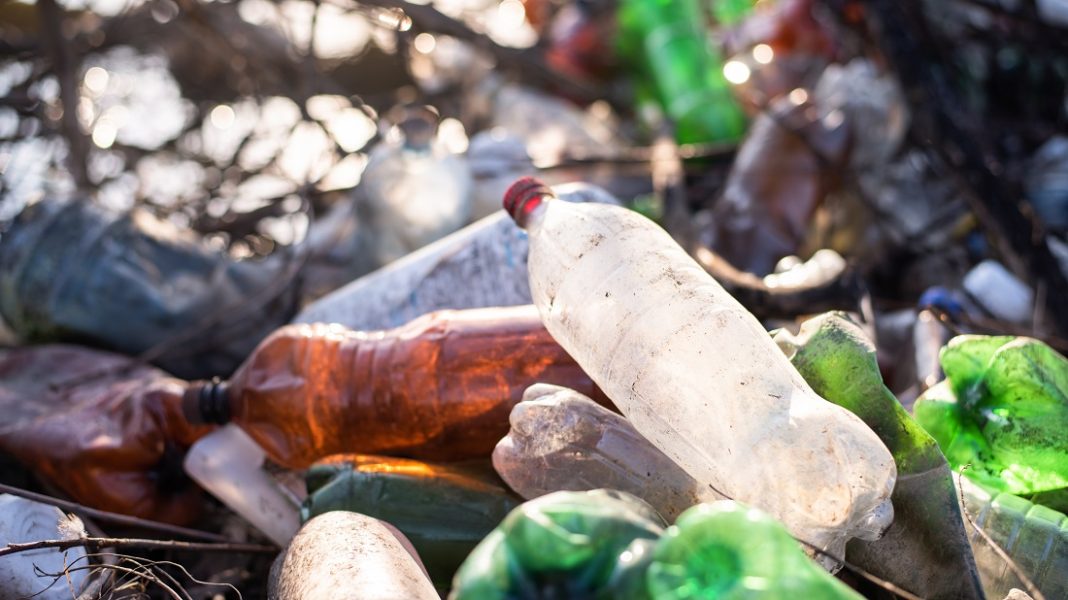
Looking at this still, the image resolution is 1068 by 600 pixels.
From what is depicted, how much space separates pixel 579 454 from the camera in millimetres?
1228

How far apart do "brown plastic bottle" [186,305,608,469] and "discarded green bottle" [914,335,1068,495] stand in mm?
524

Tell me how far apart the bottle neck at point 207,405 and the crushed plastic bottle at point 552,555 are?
896 millimetres

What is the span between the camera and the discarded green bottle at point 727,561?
2.40 feet

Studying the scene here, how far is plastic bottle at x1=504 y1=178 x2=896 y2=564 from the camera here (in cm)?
97

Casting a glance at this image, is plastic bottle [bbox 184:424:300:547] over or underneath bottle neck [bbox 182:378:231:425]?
underneath

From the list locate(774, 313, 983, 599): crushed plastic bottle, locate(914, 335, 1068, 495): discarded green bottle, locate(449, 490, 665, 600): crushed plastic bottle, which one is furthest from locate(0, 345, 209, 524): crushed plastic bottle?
locate(914, 335, 1068, 495): discarded green bottle

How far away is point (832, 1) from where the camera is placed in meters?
2.79

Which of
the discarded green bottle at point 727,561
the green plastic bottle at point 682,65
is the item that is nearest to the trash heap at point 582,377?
the discarded green bottle at point 727,561

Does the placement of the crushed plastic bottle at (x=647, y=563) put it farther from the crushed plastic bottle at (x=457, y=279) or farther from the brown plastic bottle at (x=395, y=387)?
the crushed plastic bottle at (x=457, y=279)

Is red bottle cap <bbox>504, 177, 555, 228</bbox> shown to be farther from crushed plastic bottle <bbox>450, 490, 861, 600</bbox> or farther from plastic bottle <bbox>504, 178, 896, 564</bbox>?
crushed plastic bottle <bbox>450, 490, 861, 600</bbox>

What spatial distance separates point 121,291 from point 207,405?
0.61m

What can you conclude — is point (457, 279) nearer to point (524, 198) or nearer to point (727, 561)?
point (524, 198)

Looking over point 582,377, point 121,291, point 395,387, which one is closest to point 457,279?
point 395,387

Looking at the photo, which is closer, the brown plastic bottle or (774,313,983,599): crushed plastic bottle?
(774,313,983,599): crushed plastic bottle
